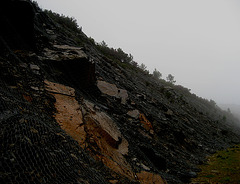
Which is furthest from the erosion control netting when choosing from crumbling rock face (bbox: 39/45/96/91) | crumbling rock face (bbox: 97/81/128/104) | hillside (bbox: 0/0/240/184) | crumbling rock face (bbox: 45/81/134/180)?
crumbling rock face (bbox: 97/81/128/104)

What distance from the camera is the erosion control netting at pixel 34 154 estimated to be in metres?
1.79

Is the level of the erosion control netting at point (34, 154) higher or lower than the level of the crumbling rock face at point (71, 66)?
lower

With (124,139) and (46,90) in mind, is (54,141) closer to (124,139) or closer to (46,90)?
(46,90)

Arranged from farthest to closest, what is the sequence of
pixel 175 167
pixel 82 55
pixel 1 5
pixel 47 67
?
1. pixel 82 55
2. pixel 175 167
3. pixel 47 67
4. pixel 1 5

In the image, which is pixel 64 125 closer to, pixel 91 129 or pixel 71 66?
pixel 91 129

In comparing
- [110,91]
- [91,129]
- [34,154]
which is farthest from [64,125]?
[110,91]

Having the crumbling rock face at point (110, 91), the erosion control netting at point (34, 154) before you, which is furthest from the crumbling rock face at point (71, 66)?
the erosion control netting at point (34, 154)

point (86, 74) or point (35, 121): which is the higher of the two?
point (86, 74)

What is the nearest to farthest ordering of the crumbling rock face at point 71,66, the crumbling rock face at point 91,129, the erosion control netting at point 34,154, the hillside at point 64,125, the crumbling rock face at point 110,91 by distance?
the erosion control netting at point 34,154
the hillside at point 64,125
the crumbling rock face at point 91,129
the crumbling rock face at point 71,66
the crumbling rock face at point 110,91

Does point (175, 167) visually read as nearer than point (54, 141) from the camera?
No

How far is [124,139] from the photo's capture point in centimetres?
548

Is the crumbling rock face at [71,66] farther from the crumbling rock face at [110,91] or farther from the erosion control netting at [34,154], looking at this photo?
the erosion control netting at [34,154]


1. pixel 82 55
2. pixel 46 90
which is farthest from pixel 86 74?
pixel 46 90

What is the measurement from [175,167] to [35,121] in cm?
687
